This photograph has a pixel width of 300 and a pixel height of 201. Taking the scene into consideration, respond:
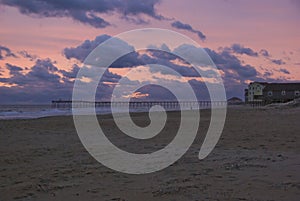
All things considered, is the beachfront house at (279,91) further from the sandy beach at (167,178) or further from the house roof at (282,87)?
the sandy beach at (167,178)

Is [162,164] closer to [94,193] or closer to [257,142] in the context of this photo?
[94,193]

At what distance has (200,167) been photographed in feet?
26.5

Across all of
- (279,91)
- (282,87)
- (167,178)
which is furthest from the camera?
(279,91)

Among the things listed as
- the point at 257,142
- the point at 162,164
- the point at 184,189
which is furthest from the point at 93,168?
the point at 257,142

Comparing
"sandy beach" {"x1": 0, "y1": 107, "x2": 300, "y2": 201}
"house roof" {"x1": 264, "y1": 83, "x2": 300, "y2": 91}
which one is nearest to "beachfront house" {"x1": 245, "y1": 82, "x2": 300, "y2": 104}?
"house roof" {"x1": 264, "y1": 83, "x2": 300, "y2": 91}

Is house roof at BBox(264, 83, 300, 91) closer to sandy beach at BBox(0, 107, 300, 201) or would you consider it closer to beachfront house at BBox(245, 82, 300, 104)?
beachfront house at BBox(245, 82, 300, 104)

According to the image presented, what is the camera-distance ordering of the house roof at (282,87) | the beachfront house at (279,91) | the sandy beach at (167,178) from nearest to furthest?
the sandy beach at (167,178)
the beachfront house at (279,91)
the house roof at (282,87)

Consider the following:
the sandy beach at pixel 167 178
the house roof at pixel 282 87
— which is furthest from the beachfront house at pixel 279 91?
the sandy beach at pixel 167 178

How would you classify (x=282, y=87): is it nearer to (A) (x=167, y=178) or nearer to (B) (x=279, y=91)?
(B) (x=279, y=91)

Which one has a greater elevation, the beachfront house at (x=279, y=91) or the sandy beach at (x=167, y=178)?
the beachfront house at (x=279, y=91)

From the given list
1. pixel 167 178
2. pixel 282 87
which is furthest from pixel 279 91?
pixel 167 178

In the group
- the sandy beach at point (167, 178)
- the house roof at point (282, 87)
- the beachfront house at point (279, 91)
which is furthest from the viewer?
the house roof at point (282, 87)

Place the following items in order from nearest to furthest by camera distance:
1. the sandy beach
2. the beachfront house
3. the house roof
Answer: the sandy beach < the beachfront house < the house roof

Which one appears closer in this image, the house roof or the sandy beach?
the sandy beach
